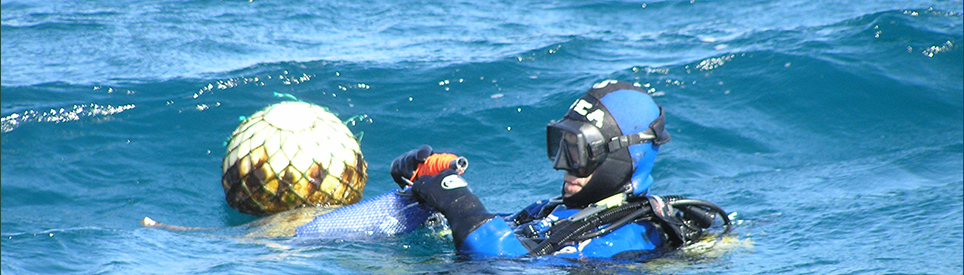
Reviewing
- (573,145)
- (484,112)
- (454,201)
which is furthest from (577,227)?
(484,112)

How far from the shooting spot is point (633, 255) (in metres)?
4.26

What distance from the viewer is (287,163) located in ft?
16.8

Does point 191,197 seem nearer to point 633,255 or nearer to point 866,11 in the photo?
point 633,255

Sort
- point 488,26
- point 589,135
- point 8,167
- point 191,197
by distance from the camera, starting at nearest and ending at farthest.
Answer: point 589,135
point 191,197
point 8,167
point 488,26

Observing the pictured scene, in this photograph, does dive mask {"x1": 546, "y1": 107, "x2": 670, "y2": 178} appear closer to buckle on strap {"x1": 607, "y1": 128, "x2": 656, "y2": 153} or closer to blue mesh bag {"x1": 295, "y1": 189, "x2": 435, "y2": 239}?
buckle on strap {"x1": 607, "y1": 128, "x2": 656, "y2": 153}

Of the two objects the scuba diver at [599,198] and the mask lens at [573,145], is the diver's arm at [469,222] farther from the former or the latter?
the mask lens at [573,145]

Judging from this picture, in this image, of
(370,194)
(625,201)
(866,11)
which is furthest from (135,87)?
(866,11)

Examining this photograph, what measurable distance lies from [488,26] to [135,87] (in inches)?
178

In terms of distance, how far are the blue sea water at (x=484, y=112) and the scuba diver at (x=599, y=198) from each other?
0.47 feet

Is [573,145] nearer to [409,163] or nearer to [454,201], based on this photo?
[454,201]

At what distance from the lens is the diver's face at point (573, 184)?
4.43 meters

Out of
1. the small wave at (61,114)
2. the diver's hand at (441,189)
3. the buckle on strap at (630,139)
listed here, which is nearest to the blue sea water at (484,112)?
the small wave at (61,114)

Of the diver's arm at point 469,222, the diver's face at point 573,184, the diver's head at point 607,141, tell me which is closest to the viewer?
the diver's arm at point 469,222

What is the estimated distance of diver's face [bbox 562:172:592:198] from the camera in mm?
4429
